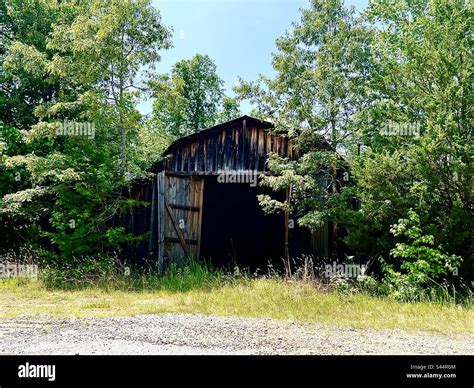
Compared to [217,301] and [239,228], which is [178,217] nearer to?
[217,301]

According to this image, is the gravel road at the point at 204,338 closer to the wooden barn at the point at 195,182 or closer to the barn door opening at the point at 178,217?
the barn door opening at the point at 178,217

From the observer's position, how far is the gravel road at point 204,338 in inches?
191

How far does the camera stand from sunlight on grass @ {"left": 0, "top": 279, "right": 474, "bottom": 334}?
22.9 feet

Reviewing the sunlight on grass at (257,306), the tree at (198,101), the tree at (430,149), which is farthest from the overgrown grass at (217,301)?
the tree at (198,101)

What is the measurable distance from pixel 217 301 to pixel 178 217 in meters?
4.59

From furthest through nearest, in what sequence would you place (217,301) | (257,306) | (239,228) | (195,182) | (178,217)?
(239,228), (195,182), (178,217), (217,301), (257,306)

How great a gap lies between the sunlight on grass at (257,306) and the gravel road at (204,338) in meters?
0.59


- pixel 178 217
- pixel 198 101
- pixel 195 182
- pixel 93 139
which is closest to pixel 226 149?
pixel 195 182

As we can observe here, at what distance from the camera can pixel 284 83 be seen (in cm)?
1110

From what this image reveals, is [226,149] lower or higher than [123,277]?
higher

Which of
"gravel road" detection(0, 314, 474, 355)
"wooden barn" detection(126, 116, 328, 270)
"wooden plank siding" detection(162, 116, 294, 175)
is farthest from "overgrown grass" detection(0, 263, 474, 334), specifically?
"wooden plank siding" detection(162, 116, 294, 175)

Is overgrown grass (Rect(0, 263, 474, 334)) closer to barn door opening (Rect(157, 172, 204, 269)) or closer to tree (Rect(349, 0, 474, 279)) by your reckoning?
barn door opening (Rect(157, 172, 204, 269))

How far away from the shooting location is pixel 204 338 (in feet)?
17.8

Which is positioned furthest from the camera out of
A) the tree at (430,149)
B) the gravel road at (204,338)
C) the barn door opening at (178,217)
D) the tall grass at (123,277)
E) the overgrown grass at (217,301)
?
the barn door opening at (178,217)
